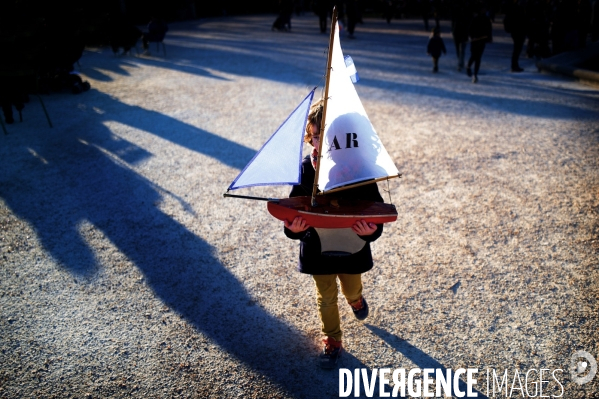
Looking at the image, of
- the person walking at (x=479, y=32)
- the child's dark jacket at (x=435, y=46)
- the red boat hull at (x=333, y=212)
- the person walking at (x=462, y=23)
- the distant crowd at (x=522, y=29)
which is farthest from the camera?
the child's dark jacket at (x=435, y=46)

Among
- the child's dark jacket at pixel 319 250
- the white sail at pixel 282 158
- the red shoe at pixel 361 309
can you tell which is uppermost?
the white sail at pixel 282 158

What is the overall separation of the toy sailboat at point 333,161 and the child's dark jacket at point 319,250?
120mm

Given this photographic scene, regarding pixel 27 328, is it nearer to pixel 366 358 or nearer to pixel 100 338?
pixel 100 338

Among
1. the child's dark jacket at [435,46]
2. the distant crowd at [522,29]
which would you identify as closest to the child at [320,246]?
the distant crowd at [522,29]

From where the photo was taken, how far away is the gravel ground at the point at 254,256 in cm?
315

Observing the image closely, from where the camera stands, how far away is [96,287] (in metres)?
3.98

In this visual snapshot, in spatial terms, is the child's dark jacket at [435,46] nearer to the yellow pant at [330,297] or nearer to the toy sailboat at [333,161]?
the toy sailboat at [333,161]

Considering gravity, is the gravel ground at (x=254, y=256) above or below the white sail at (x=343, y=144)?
below

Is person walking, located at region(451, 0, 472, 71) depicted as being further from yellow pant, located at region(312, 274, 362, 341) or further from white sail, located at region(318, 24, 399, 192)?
yellow pant, located at region(312, 274, 362, 341)

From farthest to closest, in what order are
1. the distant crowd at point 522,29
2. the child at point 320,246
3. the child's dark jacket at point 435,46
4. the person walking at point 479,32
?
the child's dark jacket at point 435,46 → the distant crowd at point 522,29 → the person walking at point 479,32 → the child at point 320,246

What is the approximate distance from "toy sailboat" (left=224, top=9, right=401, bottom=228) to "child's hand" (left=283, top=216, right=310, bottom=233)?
3cm

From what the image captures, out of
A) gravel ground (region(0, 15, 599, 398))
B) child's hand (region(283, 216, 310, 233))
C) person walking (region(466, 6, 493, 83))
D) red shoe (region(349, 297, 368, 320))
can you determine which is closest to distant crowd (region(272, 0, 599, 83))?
person walking (region(466, 6, 493, 83))

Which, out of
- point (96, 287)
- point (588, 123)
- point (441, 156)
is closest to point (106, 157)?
point (96, 287)

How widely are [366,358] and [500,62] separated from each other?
1206 cm
